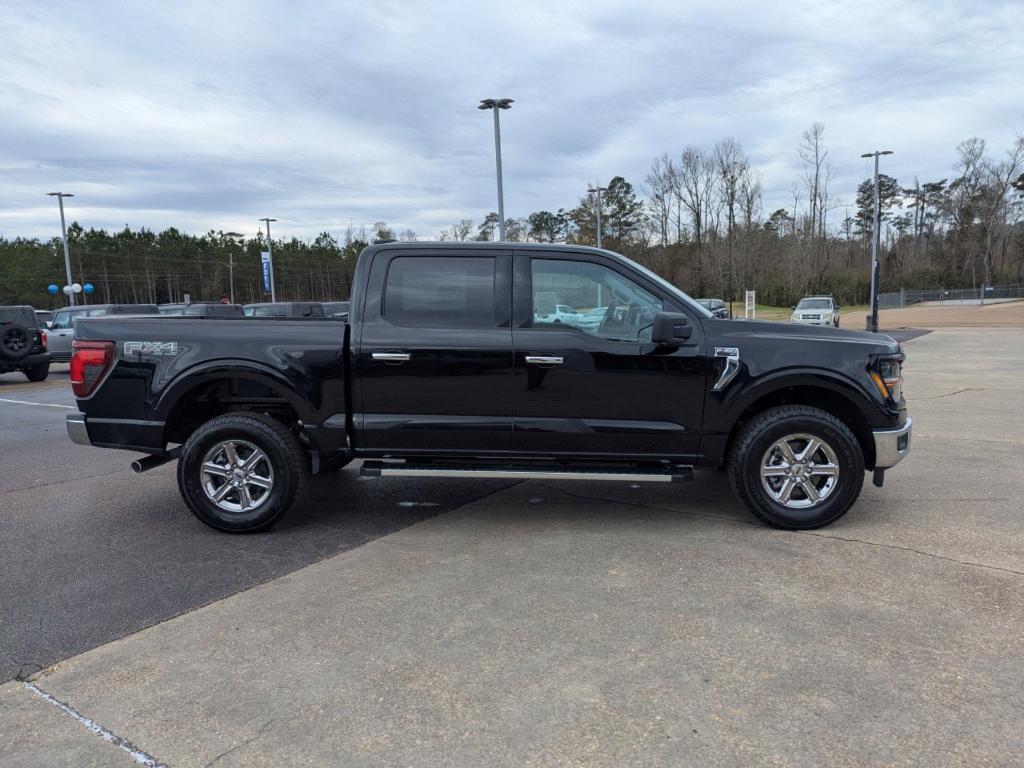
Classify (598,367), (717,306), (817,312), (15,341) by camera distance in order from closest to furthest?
(598,367)
(15,341)
(817,312)
(717,306)

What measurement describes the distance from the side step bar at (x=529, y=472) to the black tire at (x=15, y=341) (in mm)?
14240

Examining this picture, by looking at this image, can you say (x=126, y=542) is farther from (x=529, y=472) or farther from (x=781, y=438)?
(x=781, y=438)

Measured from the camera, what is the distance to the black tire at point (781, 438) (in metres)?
4.79

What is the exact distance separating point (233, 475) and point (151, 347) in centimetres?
103

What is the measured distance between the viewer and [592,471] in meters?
4.90

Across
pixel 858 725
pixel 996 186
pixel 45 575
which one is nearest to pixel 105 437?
pixel 45 575

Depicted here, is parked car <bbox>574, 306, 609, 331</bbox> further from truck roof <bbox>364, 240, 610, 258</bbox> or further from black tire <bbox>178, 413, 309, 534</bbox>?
black tire <bbox>178, 413, 309, 534</bbox>

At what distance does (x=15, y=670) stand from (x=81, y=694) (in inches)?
17.3

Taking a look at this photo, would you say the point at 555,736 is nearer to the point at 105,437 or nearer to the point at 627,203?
the point at 105,437

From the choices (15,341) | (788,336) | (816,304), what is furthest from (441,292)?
(816,304)

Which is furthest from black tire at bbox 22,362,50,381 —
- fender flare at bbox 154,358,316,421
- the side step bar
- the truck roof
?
the side step bar

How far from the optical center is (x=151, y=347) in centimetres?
497

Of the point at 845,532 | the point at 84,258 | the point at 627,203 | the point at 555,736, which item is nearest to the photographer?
the point at 555,736

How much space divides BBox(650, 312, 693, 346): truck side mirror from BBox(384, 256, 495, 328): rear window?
109 centimetres
